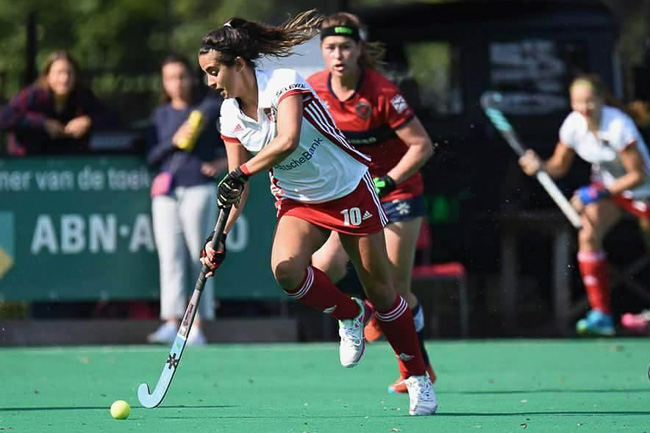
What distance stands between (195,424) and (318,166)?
1.14 m

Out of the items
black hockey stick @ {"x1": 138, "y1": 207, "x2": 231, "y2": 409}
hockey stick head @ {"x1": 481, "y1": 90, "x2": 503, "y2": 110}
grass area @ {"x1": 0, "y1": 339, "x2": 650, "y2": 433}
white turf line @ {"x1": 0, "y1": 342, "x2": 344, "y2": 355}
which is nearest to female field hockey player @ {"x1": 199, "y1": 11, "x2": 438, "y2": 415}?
black hockey stick @ {"x1": 138, "y1": 207, "x2": 231, "y2": 409}

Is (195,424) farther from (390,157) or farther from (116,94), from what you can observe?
(116,94)

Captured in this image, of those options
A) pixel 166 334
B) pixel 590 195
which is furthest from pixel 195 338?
pixel 590 195

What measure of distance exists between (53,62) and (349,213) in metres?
4.00

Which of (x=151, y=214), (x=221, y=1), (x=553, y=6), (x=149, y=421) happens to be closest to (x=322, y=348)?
(x=151, y=214)

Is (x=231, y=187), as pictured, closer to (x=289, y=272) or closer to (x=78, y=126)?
(x=289, y=272)

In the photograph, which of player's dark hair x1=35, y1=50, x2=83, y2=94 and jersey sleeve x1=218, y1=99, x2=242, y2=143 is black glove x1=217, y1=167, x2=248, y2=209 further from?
player's dark hair x1=35, y1=50, x2=83, y2=94

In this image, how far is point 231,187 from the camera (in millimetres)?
5738

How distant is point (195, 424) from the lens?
19.6ft

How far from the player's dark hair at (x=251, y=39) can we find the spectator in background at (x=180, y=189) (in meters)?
3.45

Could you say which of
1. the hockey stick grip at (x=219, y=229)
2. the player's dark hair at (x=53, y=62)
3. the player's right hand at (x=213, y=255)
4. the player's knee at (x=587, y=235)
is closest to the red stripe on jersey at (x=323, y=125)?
the hockey stick grip at (x=219, y=229)

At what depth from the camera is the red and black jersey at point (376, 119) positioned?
7.07m

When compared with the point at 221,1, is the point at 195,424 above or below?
below

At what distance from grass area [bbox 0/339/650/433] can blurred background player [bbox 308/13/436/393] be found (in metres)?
0.53
